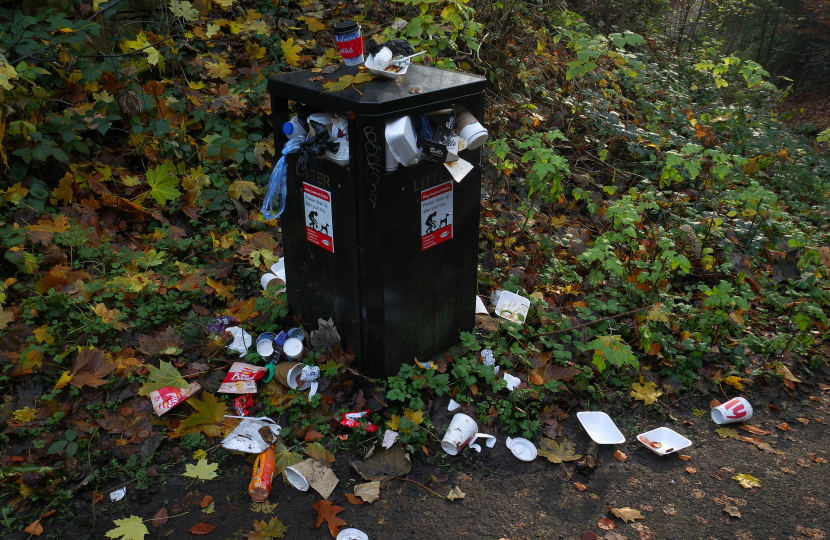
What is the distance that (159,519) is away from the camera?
2.35 meters

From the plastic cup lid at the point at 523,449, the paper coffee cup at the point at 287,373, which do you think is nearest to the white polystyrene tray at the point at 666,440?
the plastic cup lid at the point at 523,449

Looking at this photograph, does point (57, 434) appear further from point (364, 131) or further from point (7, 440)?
point (364, 131)

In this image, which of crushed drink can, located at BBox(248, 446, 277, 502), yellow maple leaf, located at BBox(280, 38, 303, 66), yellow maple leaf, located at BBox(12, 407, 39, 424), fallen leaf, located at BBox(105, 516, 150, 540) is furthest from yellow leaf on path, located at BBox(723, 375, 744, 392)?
yellow maple leaf, located at BBox(280, 38, 303, 66)

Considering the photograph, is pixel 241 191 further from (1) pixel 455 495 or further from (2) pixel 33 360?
(1) pixel 455 495

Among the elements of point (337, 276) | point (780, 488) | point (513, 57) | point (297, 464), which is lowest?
point (780, 488)

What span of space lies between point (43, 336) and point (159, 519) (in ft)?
4.53

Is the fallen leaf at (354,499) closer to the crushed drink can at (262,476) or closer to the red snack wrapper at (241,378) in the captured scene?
the crushed drink can at (262,476)

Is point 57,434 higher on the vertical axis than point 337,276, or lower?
lower

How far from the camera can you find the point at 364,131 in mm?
2486

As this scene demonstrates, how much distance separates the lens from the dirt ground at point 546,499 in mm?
2391

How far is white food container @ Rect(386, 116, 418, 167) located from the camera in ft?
8.16

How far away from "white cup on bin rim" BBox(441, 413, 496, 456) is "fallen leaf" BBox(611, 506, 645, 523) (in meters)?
0.65

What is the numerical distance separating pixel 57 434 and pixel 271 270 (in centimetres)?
163

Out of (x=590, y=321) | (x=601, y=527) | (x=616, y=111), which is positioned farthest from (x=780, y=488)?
(x=616, y=111)
